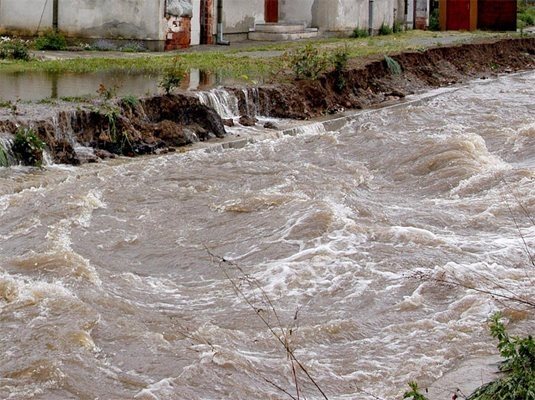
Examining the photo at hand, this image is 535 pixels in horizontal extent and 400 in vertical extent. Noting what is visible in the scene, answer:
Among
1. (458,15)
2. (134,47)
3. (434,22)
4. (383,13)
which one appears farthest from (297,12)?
(458,15)

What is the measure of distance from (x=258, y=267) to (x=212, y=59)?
40.4 feet

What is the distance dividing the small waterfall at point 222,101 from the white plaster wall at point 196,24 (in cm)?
855

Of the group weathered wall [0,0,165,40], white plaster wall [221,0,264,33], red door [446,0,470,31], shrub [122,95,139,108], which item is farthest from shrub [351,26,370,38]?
shrub [122,95,139,108]

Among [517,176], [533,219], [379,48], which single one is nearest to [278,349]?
[533,219]

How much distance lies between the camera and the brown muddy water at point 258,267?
7.91 m

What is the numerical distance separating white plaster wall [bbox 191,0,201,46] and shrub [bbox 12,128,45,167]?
42.5 feet

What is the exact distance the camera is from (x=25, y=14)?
2519cm

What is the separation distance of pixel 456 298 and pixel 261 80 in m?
10.5

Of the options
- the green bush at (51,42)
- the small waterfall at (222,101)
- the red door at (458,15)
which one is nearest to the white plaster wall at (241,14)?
the green bush at (51,42)

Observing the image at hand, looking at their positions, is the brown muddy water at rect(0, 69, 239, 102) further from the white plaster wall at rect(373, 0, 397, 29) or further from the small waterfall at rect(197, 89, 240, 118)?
the white plaster wall at rect(373, 0, 397, 29)

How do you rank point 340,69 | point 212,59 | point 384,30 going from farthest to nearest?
point 384,30 < point 212,59 < point 340,69

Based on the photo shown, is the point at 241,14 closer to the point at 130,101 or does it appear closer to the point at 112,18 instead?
the point at 112,18

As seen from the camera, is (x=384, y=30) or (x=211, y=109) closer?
(x=211, y=109)

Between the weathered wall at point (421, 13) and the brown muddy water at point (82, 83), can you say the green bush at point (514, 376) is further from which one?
the weathered wall at point (421, 13)
